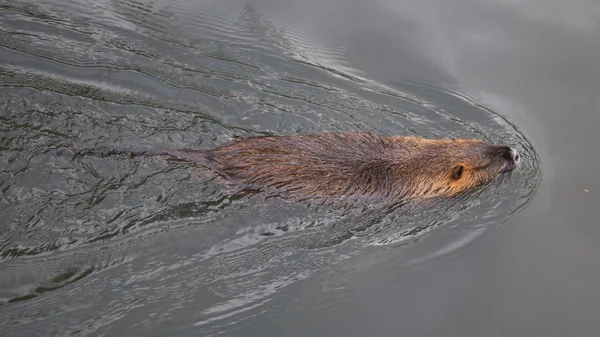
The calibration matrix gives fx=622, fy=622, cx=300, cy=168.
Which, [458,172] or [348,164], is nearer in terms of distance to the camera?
[348,164]

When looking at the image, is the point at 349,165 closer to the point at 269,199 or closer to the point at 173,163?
the point at 269,199

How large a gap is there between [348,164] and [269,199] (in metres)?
0.63

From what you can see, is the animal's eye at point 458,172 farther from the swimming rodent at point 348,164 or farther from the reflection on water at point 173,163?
the reflection on water at point 173,163

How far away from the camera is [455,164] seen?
15.6 ft

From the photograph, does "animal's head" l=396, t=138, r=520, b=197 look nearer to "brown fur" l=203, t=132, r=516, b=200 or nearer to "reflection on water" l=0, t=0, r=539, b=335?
"brown fur" l=203, t=132, r=516, b=200

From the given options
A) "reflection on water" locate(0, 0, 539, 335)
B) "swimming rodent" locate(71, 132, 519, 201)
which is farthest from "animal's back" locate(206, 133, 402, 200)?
"reflection on water" locate(0, 0, 539, 335)

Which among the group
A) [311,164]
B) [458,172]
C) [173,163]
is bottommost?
[173,163]

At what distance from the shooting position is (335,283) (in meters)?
4.39

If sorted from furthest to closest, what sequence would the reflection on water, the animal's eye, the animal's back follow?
the animal's eye < the animal's back < the reflection on water

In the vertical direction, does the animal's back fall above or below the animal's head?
below

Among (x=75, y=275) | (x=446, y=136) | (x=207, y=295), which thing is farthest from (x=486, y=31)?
(x=75, y=275)

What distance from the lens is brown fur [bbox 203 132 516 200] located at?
4.43 metres

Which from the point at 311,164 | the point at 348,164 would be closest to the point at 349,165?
the point at 348,164

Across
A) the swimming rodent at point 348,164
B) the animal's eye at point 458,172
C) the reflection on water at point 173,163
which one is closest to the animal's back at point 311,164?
the swimming rodent at point 348,164
